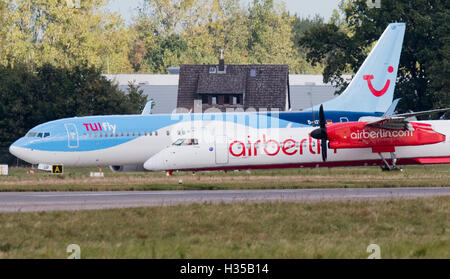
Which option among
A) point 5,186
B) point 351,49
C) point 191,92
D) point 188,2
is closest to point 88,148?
point 5,186

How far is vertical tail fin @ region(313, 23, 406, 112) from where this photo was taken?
50.7 metres

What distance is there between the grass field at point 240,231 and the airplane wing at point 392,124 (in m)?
15.2

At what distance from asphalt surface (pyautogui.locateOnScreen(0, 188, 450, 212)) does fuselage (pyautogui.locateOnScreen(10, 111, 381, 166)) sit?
522 inches

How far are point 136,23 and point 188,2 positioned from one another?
40.8 ft

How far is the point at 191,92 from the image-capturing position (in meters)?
101

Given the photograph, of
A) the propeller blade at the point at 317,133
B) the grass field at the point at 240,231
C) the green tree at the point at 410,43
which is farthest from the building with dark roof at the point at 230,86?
the grass field at the point at 240,231

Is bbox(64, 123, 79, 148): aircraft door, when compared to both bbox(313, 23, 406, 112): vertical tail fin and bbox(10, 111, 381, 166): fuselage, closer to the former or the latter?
bbox(10, 111, 381, 166): fuselage

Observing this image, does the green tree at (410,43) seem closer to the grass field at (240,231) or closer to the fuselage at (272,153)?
the fuselage at (272,153)

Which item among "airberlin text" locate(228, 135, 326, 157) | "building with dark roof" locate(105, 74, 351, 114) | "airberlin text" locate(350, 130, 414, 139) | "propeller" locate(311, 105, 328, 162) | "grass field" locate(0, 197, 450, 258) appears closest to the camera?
"grass field" locate(0, 197, 450, 258)

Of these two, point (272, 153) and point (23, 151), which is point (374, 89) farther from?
point (23, 151)

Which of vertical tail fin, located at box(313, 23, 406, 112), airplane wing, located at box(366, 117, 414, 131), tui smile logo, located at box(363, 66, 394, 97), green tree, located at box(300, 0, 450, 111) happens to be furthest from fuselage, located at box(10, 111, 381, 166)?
green tree, located at box(300, 0, 450, 111)

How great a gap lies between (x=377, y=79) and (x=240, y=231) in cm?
3288

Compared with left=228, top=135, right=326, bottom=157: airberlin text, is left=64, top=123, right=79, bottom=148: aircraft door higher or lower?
higher

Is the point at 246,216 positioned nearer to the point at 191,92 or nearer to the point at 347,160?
the point at 347,160
